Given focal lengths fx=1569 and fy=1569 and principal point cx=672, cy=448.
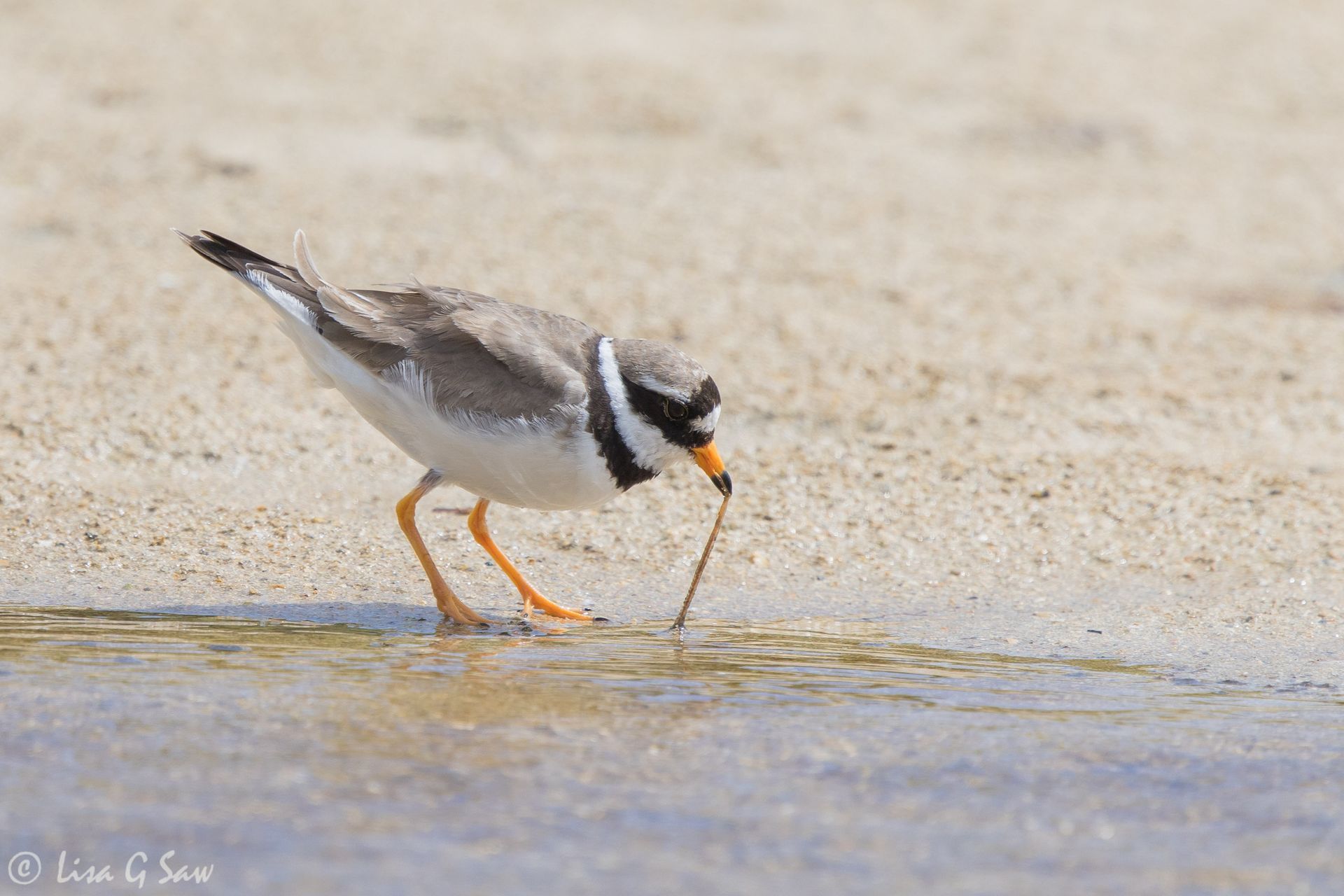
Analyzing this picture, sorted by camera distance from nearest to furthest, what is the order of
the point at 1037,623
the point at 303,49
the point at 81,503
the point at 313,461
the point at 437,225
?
the point at 1037,623
the point at 81,503
the point at 313,461
the point at 437,225
the point at 303,49

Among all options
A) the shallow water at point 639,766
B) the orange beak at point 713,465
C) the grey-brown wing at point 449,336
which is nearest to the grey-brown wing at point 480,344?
the grey-brown wing at point 449,336

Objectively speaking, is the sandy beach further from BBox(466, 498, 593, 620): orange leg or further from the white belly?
the white belly

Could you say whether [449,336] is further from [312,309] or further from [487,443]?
[312,309]

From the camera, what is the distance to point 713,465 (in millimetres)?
5984

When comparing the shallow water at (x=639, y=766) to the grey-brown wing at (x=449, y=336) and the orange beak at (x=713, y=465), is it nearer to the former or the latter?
the orange beak at (x=713, y=465)

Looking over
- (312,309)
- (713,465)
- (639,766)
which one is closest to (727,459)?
(713,465)

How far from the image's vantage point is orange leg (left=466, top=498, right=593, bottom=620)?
227 inches

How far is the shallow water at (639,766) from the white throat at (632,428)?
81 cm

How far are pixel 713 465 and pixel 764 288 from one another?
343 centimetres

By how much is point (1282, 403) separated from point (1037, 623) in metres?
3.04

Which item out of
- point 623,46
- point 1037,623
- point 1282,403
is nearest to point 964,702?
point 1037,623

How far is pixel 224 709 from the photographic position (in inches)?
174

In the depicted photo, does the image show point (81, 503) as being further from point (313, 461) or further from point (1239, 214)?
point (1239, 214)

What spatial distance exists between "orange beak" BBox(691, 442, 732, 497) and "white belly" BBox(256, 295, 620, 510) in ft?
1.19
